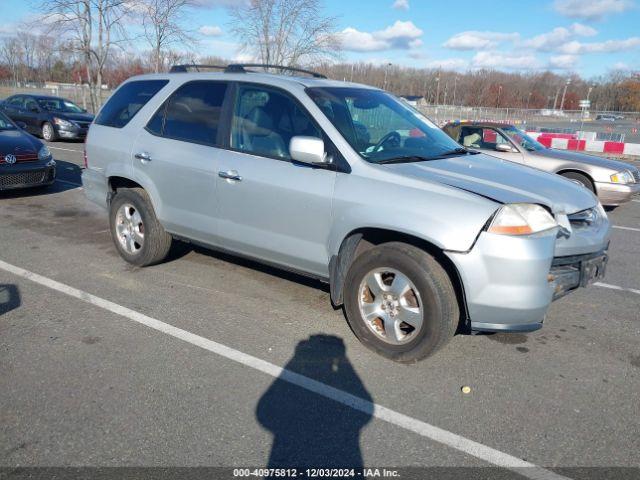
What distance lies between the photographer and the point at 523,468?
262cm

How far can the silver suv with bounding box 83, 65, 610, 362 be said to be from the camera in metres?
3.26

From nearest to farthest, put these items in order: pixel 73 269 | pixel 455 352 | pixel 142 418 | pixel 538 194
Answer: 1. pixel 142 418
2. pixel 538 194
3. pixel 455 352
4. pixel 73 269

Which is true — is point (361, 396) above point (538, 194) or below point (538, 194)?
below

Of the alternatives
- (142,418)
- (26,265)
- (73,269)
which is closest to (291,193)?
(142,418)

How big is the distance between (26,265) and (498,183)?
463cm

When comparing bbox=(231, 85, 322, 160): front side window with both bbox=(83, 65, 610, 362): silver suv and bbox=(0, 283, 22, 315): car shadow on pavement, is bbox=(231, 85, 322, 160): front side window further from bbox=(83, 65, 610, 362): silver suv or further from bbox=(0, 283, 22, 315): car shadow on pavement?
bbox=(0, 283, 22, 315): car shadow on pavement

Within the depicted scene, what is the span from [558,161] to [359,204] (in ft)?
22.9

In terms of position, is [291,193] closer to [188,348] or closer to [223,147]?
[223,147]

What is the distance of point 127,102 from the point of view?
542 centimetres

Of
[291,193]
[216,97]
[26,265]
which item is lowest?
[26,265]

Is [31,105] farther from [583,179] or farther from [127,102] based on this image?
[583,179]

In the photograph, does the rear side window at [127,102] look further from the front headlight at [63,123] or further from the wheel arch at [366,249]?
the front headlight at [63,123]

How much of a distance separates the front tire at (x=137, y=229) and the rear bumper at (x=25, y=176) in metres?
3.86

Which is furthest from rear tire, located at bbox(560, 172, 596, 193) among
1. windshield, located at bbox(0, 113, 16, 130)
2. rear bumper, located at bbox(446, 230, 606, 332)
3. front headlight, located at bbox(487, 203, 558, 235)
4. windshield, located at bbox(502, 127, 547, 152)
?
windshield, located at bbox(0, 113, 16, 130)
